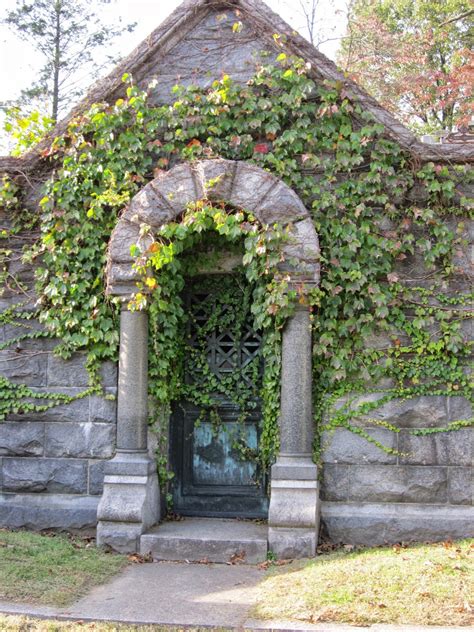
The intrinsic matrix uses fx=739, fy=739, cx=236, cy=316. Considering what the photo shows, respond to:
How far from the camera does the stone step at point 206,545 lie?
6.05 meters

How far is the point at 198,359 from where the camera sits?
725 cm

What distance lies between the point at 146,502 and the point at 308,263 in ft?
8.18

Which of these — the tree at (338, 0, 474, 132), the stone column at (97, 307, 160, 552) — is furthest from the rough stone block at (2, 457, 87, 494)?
the tree at (338, 0, 474, 132)

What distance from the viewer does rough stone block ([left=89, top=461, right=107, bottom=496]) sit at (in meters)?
6.81

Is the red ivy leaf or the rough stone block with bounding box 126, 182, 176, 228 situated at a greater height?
the red ivy leaf

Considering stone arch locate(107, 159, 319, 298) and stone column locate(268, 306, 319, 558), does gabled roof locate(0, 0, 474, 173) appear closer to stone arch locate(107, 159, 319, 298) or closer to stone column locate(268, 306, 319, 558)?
stone arch locate(107, 159, 319, 298)

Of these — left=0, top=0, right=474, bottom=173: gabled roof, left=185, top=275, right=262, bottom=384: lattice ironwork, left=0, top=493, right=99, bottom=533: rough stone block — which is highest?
left=0, top=0, right=474, bottom=173: gabled roof

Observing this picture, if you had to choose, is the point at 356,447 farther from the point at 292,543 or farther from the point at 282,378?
the point at 292,543

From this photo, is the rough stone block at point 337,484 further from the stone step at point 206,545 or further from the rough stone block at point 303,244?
the rough stone block at point 303,244

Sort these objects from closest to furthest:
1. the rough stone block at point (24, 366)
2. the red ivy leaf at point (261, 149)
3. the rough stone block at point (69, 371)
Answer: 1. the red ivy leaf at point (261, 149)
2. the rough stone block at point (69, 371)
3. the rough stone block at point (24, 366)

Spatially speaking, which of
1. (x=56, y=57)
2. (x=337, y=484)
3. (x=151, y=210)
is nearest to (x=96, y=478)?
(x=337, y=484)

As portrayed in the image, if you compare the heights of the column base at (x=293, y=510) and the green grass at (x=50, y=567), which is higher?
the column base at (x=293, y=510)

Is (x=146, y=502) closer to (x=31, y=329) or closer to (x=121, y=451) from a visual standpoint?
(x=121, y=451)

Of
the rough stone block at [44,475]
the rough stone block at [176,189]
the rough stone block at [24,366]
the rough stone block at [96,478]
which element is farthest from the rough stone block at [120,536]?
the rough stone block at [176,189]
